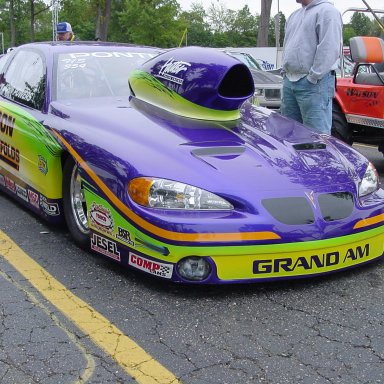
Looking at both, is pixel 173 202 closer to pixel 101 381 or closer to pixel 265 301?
pixel 265 301

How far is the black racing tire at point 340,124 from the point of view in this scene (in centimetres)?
678

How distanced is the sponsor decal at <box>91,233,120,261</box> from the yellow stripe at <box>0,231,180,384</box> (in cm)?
29

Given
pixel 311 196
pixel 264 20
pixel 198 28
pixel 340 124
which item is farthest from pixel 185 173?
pixel 198 28

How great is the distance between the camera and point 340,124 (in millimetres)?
6793

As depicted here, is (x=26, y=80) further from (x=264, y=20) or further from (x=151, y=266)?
(x=264, y=20)

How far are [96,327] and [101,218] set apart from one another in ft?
2.37

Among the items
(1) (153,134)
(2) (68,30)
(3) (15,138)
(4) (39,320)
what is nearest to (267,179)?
(1) (153,134)

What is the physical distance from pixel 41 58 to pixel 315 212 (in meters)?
2.57

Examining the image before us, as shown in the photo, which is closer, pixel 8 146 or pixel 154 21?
pixel 8 146

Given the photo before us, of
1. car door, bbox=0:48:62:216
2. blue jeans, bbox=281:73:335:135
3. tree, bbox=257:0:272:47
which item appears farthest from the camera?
tree, bbox=257:0:272:47

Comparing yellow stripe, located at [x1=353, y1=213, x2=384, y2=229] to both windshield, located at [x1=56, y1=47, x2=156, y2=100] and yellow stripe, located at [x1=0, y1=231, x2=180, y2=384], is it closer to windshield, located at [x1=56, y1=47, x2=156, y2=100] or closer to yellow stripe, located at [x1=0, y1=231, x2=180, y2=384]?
yellow stripe, located at [x1=0, y1=231, x2=180, y2=384]

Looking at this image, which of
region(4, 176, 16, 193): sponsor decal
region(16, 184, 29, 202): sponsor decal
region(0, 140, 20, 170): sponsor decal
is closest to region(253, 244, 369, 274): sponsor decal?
region(16, 184, 29, 202): sponsor decal

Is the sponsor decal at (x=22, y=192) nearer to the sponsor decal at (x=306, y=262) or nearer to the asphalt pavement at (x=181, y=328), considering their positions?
the asphalt pavement at (x=181, y=328)

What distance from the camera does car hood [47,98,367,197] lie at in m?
2.98
